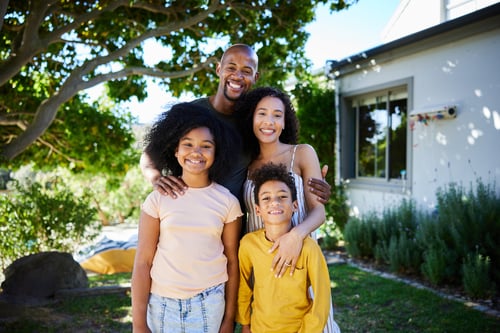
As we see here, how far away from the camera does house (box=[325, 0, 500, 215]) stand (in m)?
6.20

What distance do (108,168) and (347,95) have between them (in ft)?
16.8

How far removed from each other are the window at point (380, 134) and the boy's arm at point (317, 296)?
6381mm

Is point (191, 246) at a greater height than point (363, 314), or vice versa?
point (191, 246)

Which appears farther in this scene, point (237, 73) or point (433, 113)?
point (433, 113)

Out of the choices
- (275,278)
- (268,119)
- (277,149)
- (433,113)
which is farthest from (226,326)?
(433,113)

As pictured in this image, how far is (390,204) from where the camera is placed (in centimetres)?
795

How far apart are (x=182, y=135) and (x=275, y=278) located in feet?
2.78

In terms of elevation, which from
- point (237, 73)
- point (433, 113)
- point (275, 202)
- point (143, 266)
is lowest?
point (143, 266)

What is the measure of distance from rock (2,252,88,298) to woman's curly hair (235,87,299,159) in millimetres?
4375

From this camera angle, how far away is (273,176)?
87.7 inches

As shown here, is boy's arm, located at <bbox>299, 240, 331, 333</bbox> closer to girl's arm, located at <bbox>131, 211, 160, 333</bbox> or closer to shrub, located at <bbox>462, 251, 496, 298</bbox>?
girl's arm, located at <bbox>131, 211, 160, 333</bbox>

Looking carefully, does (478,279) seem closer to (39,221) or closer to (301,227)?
(301,227)

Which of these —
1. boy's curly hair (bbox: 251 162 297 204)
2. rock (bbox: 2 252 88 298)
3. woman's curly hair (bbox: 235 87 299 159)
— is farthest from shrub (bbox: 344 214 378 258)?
boy's curly hair (bbox: 251 162 297 204)

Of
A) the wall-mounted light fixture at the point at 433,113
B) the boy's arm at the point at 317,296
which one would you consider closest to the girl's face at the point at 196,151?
the boy's arm at the point at 317,296
